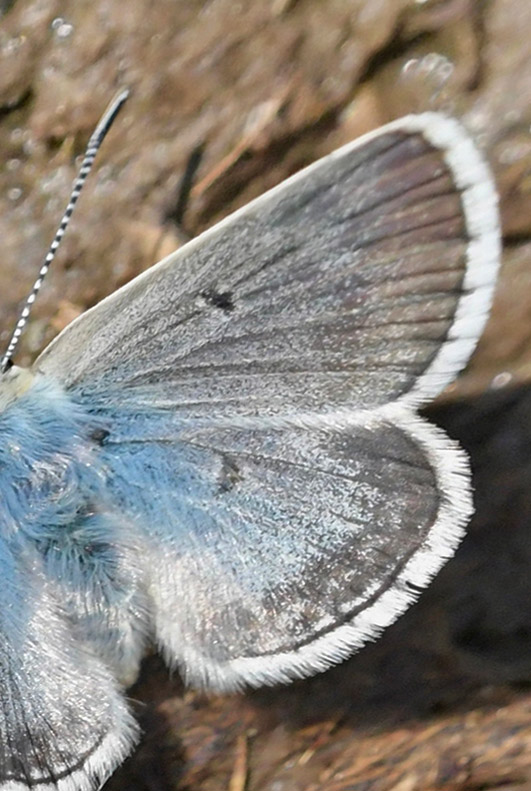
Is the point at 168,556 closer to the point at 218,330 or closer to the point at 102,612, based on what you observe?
the point at 102,612

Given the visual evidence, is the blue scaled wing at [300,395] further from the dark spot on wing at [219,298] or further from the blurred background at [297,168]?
the blurred background at [297,168]

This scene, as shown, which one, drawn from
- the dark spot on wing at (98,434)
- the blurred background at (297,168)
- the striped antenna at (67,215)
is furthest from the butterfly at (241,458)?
the blurred background at (297,168)

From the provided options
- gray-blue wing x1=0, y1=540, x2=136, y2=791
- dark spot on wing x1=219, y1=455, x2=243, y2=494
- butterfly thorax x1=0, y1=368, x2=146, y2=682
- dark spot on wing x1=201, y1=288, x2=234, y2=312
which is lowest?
gray-blue wing x1=0, y1=540, x2=136, y2=791

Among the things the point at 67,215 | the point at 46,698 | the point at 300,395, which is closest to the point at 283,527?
the point at 300,395

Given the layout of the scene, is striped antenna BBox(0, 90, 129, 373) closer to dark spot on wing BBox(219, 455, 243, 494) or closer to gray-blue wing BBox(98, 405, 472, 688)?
gray-blue wing BBox(98, 405, 472, 688)

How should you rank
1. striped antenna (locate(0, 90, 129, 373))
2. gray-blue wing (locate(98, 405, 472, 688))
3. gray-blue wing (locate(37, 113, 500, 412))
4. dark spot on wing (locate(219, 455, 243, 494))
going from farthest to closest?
striped antenna (locate(0, 90, 129, 373)) < dark spot on wing (locate(219, 455, 243, 494)) < gray-blue wing (locate(98, 405, 472, 688)) < gray-blue wing (locate(37, 113, 500, 412))

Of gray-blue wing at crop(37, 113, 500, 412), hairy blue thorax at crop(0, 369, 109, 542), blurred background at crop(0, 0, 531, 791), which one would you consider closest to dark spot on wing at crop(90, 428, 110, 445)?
hairy blue thorax at crop(0, 369, 109, 542)
